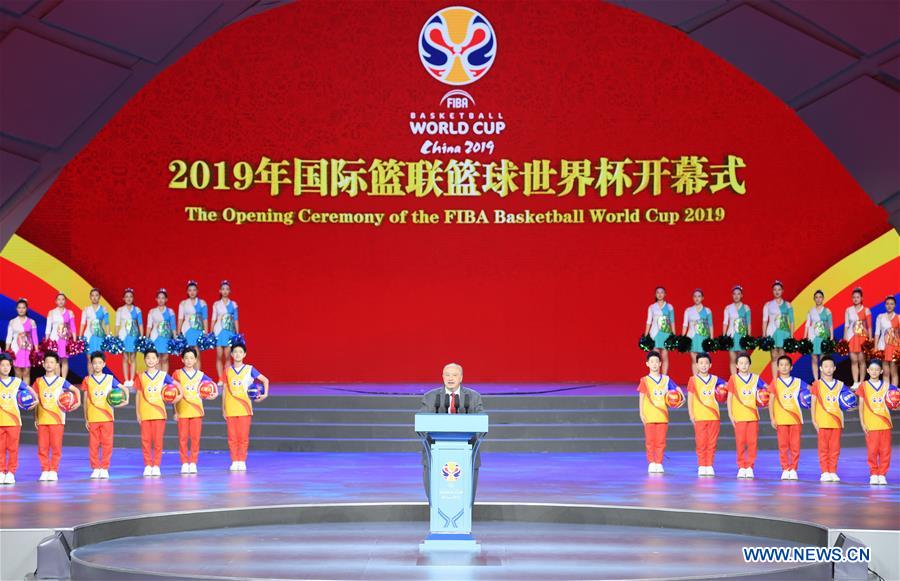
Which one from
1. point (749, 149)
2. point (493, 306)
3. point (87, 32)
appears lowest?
point (493, 306)

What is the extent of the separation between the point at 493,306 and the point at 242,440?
529 centimetres

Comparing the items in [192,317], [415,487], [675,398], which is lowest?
[415,487]

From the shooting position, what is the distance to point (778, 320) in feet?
47.4

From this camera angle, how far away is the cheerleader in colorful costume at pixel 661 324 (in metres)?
14.5

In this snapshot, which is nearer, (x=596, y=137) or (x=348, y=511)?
(x=348, y=511)

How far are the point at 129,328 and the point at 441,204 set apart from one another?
13.1ft

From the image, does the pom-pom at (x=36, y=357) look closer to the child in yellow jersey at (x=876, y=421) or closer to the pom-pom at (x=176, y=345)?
the pom-pom at (x=176, y=345)

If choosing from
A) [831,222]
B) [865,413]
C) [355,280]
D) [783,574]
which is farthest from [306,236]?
[783,574]

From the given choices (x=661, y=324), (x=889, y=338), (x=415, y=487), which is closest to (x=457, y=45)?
(x=661, y=324)

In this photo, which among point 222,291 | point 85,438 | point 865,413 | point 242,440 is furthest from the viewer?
point 222,291

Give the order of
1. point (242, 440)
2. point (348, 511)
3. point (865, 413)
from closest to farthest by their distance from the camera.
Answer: point (348, 511) → point (865, 413) → point (242, 440)

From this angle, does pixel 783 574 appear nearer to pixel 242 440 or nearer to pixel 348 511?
pixel 348 511

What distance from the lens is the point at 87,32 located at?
14453 mm

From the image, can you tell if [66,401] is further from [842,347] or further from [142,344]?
[842,347]
